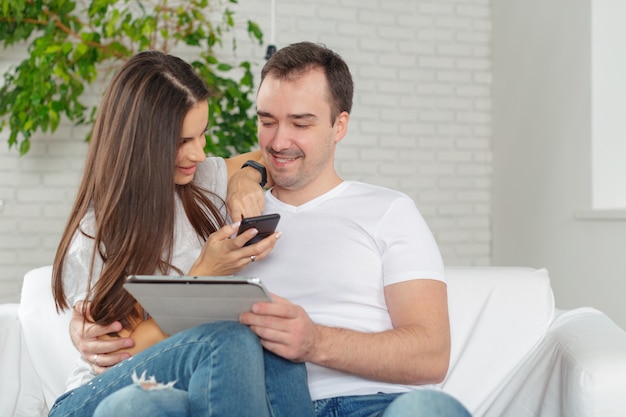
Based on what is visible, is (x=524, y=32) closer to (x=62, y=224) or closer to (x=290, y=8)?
(x=290, y=8)

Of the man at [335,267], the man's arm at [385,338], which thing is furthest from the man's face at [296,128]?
the man's arm at [385,338]

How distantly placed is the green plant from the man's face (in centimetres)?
172

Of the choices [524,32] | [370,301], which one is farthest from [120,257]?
[524,32]

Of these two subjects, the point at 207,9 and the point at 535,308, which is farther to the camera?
the point at 207,9

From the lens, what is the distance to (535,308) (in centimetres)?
206

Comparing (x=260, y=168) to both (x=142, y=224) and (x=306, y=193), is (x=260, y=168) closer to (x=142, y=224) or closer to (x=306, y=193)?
(x=306, y=193)

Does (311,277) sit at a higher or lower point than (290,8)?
lower

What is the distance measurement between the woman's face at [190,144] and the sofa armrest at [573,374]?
0.96m

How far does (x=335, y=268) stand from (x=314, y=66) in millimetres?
489

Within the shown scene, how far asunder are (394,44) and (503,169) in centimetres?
96

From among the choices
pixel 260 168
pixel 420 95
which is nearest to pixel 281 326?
pixel 260 168

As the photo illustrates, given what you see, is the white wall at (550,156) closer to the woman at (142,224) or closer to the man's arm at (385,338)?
the man's arm at (385,338)

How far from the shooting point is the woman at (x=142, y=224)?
1579 millimetres

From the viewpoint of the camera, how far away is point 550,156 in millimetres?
4078
